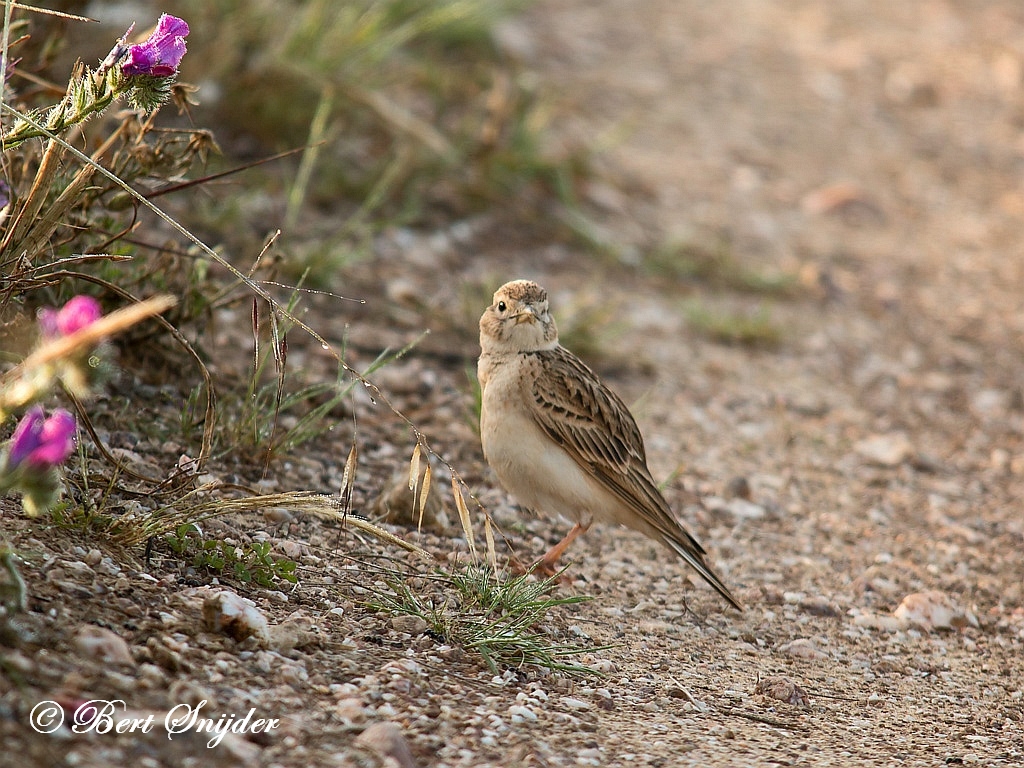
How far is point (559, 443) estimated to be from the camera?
445 centimetres

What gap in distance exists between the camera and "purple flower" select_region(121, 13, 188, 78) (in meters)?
3.05

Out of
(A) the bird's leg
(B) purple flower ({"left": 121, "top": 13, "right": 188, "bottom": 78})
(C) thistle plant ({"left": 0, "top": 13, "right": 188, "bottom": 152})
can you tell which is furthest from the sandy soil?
(B) purple flower ({"left": 121, "top": 13, "right": 188, "bottom": 78})

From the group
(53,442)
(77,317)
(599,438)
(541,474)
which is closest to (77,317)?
(77,317)

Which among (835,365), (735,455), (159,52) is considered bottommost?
(735,455)

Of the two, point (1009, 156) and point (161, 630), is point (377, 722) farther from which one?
point (1009, 156)

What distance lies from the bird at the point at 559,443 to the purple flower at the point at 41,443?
6.50 feet

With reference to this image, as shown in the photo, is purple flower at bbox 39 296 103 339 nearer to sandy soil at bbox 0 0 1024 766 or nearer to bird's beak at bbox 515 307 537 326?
sandy soil at bbox 0 0 1024 766

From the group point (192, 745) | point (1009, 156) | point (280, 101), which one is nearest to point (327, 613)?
point (192, 745)

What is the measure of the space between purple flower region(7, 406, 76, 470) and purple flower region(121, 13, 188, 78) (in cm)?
97

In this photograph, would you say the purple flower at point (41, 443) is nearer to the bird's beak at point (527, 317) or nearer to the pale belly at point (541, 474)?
the pale belly at point (541, 474)

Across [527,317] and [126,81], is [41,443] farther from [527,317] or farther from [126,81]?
[527,317]

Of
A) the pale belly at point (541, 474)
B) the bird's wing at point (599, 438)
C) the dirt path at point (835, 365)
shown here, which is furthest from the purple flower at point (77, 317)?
the bird's wing at point (599, 438)

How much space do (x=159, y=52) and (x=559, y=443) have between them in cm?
206

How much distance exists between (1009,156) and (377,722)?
29.0ft
